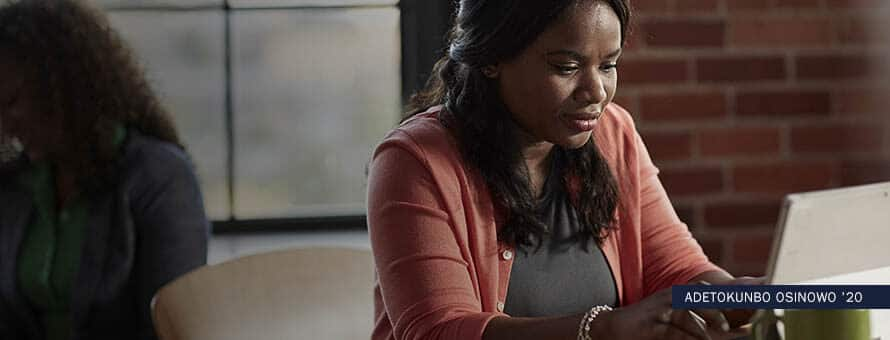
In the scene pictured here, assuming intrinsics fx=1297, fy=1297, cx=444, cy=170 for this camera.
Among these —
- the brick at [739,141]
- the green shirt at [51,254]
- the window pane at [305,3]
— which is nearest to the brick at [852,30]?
the brick at [739,141]

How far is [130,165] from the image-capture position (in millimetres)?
2428

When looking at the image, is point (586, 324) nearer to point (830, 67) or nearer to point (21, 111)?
point (830, 67)

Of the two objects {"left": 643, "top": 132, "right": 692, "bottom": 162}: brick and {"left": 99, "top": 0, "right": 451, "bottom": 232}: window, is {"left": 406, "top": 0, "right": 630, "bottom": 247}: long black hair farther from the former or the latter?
{"left": 99, "top": 0, "right": 451, "bottom": 232}: window

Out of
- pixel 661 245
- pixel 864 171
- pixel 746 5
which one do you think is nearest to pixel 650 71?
pixel 746 5

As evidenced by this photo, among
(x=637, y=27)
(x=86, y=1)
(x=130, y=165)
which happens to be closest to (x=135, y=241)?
(x=130, y=165)

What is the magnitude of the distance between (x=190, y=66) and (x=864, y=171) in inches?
55.6

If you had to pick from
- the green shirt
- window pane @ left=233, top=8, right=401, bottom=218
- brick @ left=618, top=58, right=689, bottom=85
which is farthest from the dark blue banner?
window pane @ left=233, top=8, right=401, bottom=218

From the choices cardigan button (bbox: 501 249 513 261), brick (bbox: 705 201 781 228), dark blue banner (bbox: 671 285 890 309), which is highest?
dark blue banner (bbox: 671 285 890 309)

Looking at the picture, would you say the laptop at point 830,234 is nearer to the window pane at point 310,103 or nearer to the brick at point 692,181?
the brick at point 692,181

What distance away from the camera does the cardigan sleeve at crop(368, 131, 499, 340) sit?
5.06 ft

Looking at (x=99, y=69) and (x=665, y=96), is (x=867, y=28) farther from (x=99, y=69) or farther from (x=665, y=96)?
(x=99, y=69)

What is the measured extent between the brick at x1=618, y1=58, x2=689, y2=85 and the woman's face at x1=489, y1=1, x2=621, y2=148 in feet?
2.67

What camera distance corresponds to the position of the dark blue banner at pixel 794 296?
1169mm

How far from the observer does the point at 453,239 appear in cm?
162
